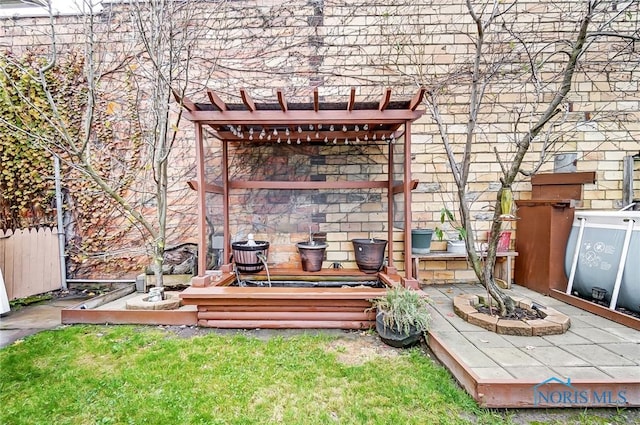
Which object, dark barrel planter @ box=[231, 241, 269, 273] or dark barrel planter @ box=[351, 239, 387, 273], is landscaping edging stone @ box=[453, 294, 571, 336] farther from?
dark barrel planter @ box=[231, 241, 269, 273]

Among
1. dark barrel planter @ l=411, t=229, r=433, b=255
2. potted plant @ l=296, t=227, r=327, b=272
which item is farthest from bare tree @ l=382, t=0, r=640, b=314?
potted plant @ l=296, t=227, r=327, b=272

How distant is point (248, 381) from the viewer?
2.06 m

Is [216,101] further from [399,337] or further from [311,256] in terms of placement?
[399,337]

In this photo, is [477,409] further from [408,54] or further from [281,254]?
[408,54]

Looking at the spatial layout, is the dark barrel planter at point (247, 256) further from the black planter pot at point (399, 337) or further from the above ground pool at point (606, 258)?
the above ground pool at point (606, 258)

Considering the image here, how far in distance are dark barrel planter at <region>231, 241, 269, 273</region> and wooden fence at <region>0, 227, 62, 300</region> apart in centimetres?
276

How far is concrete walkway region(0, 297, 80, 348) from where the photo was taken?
2.82 m

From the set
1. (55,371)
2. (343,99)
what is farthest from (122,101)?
(55,371)

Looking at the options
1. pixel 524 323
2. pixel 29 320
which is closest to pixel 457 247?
pixel 524 323

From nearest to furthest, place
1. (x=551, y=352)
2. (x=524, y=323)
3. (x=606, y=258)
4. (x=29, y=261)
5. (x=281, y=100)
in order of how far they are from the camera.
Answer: (x=551, y=352) < (x=524, y=323) < (x=281, y=100) < (x=606, y=258) < (x=29, y=261)

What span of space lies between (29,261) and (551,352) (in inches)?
230

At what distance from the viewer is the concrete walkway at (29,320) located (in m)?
2.82

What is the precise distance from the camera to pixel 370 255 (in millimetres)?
3654

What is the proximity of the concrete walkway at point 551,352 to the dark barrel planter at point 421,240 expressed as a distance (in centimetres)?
112
